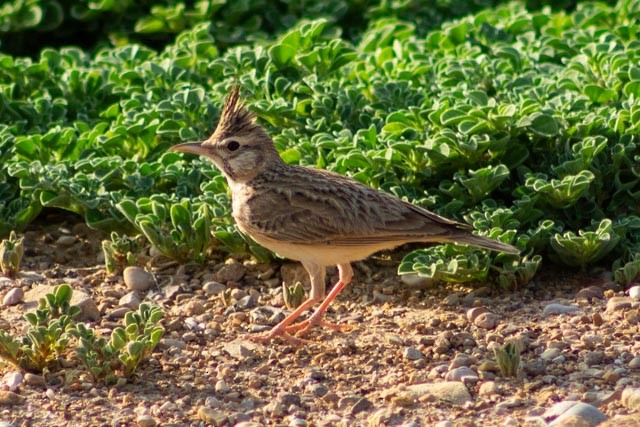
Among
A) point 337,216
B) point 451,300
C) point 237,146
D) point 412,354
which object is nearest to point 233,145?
point 237,146

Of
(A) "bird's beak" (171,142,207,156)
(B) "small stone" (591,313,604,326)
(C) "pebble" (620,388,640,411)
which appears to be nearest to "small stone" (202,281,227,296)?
(A) "bird's beak" (171,142,207,156)

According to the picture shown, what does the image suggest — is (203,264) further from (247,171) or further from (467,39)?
(467,39)

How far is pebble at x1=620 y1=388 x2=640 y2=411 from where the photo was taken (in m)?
5.57

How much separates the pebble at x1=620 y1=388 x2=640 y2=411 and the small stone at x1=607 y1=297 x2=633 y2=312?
45.9 inches

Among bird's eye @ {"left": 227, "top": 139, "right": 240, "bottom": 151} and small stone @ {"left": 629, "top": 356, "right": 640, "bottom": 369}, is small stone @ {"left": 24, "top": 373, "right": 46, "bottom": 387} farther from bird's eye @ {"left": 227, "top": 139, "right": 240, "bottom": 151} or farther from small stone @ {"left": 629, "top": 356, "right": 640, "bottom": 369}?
small stone @ {"left": 629, "top": 356, "right": 640, "bottom": 369}

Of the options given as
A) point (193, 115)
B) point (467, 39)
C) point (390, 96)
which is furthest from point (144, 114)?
point (467, 39)

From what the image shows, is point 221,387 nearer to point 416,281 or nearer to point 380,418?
point 380,418

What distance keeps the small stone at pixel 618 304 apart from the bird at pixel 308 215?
2.36 feet

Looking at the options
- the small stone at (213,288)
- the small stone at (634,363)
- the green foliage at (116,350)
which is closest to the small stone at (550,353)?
the small stone at (634,363)

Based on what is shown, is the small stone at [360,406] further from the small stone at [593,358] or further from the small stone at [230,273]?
the small stone at [230,273]

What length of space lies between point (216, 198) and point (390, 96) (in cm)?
166

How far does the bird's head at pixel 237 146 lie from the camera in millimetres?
7145

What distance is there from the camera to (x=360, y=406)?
581 centimetres

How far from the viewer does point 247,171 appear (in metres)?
7.17
